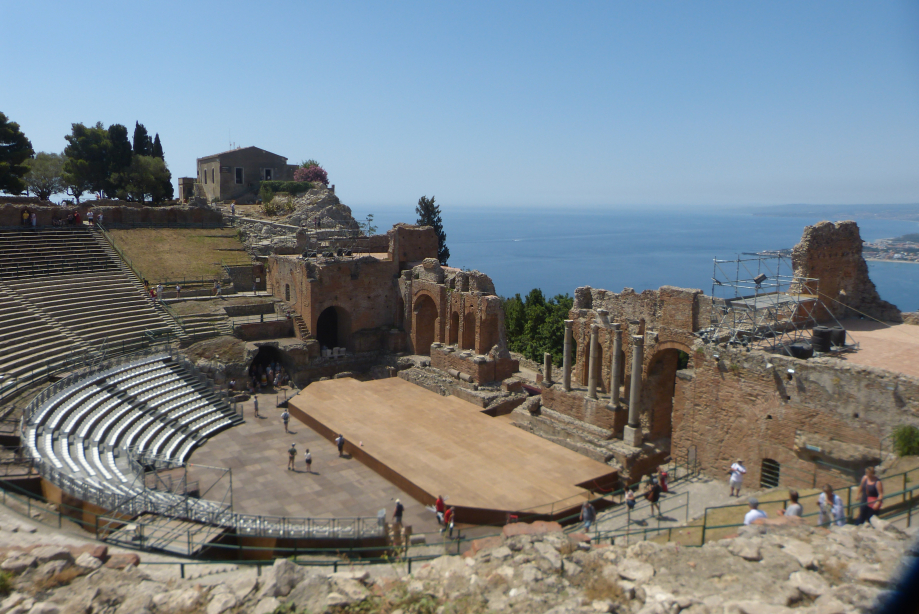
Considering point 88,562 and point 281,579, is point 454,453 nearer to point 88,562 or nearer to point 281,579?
point 281,579

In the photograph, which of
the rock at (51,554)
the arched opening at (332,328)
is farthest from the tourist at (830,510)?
the arched opening at (332,328)

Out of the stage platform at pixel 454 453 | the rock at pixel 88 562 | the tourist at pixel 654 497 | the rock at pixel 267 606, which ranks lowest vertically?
the stage platform at pixel 454 453

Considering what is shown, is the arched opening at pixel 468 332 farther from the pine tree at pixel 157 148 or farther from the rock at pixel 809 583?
the pine tree at pixel 157 148

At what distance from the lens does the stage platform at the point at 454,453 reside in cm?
1802

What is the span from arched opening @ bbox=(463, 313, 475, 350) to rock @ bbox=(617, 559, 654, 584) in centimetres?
1953

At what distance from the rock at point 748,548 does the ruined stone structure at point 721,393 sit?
6.99 meters

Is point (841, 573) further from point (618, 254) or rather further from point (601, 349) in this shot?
point (618, 254)

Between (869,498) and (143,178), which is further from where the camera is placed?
(143,178)

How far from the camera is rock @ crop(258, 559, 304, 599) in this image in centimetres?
948

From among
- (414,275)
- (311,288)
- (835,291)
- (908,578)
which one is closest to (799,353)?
(835,291)

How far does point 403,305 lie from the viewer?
33750 millimetres

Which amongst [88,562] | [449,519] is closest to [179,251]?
[449,519]

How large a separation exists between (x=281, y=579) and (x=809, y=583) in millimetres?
7569

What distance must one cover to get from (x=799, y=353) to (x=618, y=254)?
18315 cm
